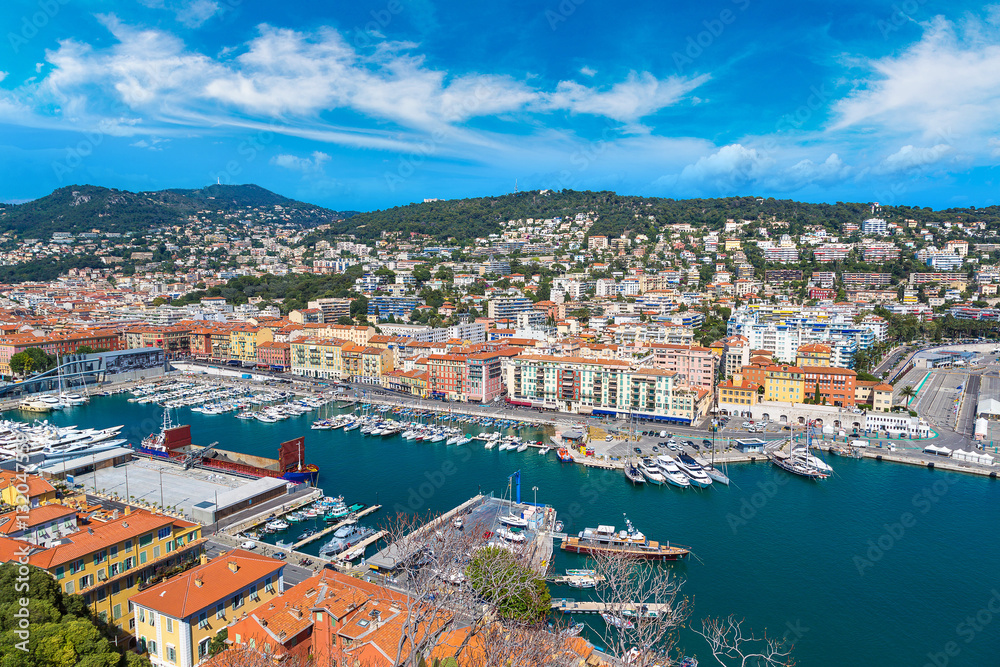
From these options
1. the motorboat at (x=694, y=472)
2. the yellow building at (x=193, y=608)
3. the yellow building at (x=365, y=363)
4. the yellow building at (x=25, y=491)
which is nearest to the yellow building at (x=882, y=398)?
the motorboat at (x=694, y=472)

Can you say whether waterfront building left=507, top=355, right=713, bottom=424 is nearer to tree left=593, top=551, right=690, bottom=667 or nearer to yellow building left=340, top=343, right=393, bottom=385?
yellow building left=340, top=343, right=393, bottom=385

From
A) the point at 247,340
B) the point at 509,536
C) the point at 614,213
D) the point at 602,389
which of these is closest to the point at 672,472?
the point at 509,536

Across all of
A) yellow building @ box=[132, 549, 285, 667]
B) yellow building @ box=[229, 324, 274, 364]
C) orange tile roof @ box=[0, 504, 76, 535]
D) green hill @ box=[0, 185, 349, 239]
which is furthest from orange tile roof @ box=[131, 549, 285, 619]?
green hill @ box=[0, 185, 349, 239]

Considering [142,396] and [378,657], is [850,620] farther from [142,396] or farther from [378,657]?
[142,396]

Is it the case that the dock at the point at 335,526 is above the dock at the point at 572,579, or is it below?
above

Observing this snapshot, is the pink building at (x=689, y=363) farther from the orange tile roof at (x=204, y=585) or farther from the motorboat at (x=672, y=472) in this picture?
the orange tile roof at (x=204, y=585)

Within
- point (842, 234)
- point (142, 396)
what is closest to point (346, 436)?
point (142, 396)
